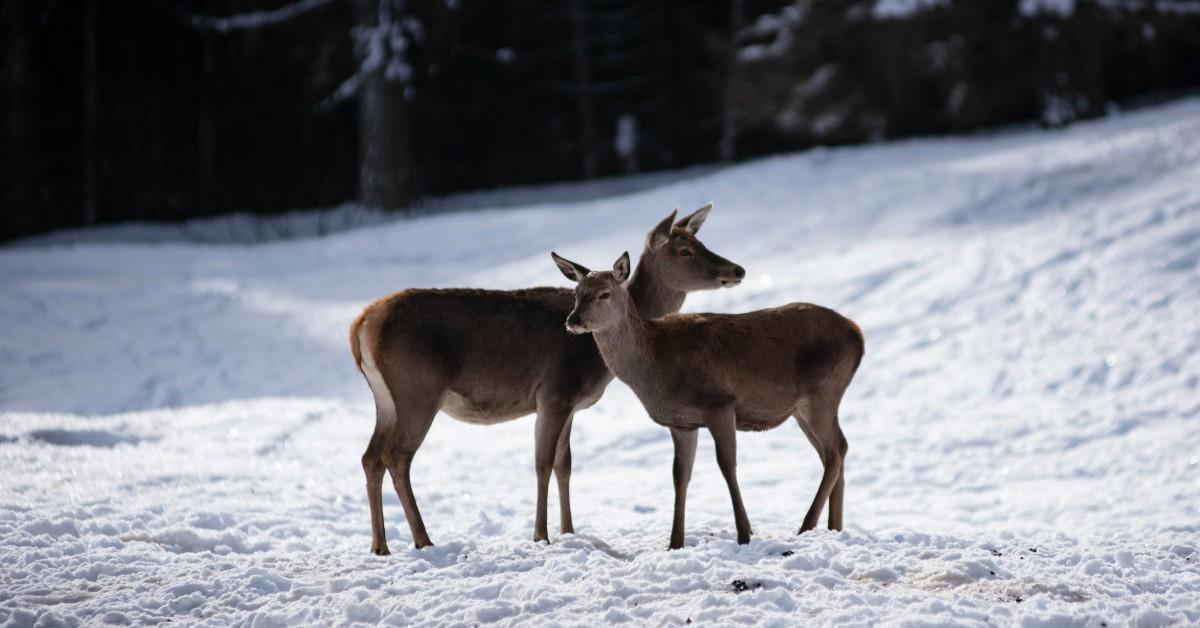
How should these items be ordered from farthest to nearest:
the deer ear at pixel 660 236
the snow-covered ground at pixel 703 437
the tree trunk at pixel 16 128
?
the tree trunk at pixel 16 128 → the deer ear at pixel 660 236 → the snow-covered ground at pixel 703 437

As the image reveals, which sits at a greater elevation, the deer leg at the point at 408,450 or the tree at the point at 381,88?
the tree at the point at 381,88

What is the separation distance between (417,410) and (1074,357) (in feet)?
24.2

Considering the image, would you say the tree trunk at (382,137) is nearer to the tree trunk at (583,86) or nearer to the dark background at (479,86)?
the dark background at (479,86)

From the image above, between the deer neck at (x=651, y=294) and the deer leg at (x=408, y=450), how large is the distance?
1.51 meters

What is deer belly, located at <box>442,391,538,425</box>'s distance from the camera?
7.02 m

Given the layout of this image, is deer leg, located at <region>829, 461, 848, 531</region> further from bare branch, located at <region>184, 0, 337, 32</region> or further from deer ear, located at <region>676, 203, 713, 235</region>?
bare branch, located at <region>184, 0, 337, 32</region>

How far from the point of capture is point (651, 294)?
7551 millimetres

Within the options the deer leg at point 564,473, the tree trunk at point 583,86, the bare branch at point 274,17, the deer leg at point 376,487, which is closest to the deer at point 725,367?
the deer leg at point 564,473

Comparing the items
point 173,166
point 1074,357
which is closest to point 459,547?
point 1074,357

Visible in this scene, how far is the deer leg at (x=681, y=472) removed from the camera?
21.9 ft

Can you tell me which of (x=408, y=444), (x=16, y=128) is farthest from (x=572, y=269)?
(x=16, y=128)

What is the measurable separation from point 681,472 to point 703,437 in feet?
17.6

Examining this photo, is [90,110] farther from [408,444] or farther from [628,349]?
[628,349]

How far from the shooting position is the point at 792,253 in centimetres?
1612
